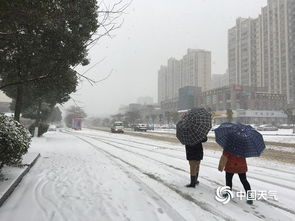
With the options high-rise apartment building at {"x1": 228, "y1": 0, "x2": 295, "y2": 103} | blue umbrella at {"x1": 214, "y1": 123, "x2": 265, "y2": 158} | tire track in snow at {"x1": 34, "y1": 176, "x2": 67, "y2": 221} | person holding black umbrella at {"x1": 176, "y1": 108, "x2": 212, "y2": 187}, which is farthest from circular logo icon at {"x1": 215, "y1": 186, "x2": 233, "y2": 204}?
high-rise apartment building at {"x1": 228, "y1": 0, "x2": 295, "y2": 103}

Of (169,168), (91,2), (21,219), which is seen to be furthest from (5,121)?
(169,168)

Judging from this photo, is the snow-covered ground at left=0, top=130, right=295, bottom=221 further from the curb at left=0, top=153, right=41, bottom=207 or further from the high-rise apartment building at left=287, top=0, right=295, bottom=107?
the high-rise apartment building at left=287, top=0, right=295, bottom=107

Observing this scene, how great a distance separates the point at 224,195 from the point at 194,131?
1.45 metres

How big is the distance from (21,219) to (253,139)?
4329mm

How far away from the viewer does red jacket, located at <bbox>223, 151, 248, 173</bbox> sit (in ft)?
22.8

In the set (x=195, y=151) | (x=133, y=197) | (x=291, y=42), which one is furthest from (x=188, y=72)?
(x=133, y=197)

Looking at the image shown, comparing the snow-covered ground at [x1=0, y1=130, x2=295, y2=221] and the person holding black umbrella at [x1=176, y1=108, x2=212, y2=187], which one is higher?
the person holding black umbrella at [x1=176, y1=108, x2=212, y2=187]

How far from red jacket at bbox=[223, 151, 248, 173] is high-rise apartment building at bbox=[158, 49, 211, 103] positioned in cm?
9030

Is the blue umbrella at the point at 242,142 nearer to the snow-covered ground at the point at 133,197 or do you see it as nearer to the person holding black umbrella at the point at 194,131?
the person holding black umbrella at the point at 194,131

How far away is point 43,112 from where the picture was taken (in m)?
45.8

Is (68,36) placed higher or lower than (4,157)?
higher

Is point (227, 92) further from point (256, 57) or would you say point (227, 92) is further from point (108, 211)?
point (108, 211)

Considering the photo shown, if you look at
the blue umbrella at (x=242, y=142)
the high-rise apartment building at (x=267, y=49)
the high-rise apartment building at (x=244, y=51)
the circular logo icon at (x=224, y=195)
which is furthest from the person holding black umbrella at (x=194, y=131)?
the high-rise apartment building at (x=244, y=51)

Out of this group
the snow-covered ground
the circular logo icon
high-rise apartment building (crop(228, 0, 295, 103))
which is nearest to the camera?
the snow-covered ground
